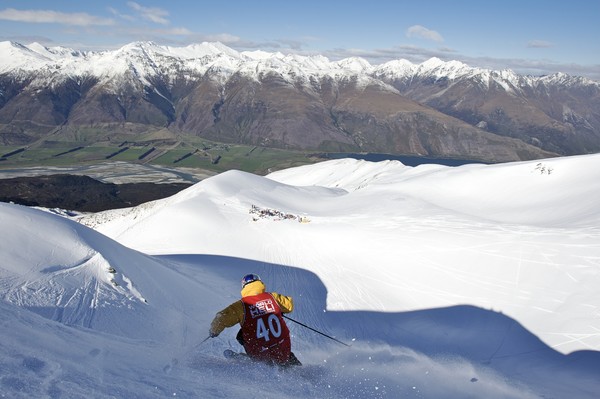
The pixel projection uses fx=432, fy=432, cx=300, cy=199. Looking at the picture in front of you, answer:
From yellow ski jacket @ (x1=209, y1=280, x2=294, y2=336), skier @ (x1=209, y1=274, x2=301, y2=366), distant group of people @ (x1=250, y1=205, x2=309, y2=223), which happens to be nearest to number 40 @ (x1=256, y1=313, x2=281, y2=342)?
skier @ (x1=209, y1=274, x2=301, y2=366)

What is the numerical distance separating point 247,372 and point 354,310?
10.6 meters

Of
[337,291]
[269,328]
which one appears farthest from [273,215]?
[269,328]

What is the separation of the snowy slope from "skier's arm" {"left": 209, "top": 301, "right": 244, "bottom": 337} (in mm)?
538

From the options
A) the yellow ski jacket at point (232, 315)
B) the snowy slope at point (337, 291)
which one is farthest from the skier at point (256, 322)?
the snowy slope at point (337, 291)

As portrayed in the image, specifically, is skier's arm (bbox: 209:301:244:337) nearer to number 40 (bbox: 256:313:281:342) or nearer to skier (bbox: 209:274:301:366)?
skier (bbox: 209:274:301:366)

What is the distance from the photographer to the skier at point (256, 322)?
7.18 m

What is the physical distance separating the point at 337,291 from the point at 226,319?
11.4 meters

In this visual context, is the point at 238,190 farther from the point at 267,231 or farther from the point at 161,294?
the point at 161,294

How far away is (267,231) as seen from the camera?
2555cm

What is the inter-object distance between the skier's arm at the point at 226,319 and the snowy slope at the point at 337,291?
538mm

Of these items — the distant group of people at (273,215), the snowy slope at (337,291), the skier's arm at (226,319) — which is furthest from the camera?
the distant group of people at (273,215)

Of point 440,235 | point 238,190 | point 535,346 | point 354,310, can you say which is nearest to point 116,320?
point 354,310

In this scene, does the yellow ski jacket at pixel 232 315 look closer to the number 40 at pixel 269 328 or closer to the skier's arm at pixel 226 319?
the skier's arm at pixel 226 319

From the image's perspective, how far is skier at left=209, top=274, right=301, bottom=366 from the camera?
718cm
